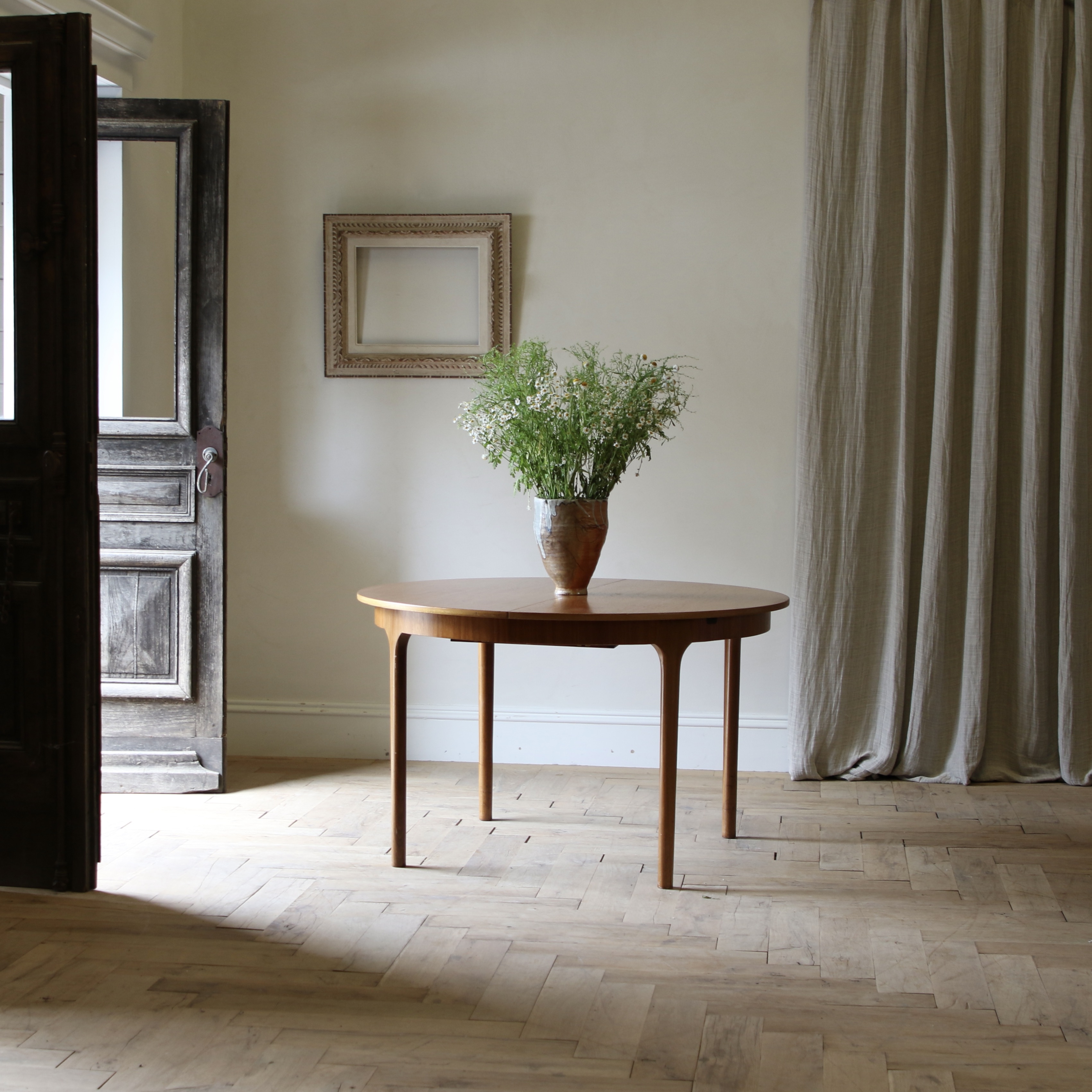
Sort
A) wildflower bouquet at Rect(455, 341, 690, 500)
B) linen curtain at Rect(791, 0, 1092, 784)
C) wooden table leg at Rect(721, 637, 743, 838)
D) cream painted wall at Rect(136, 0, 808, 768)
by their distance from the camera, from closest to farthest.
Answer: wildflower bouquet at Rect(455, 341, 690, 500)
wooden table leg at Rect(721, 637, 743, 838)
linen curtain at Rect(791, 0, 1092, 784)
cream painted wall at Rect(136, 0, 808, 768)

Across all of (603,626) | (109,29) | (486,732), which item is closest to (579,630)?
(603,626)

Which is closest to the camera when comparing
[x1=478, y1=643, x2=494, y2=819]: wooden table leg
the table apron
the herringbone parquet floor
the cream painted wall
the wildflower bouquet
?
the herringbone parquet floor

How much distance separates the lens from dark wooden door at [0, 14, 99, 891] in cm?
249

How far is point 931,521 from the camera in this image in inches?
142

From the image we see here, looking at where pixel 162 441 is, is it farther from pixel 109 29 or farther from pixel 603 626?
pixel 603 626

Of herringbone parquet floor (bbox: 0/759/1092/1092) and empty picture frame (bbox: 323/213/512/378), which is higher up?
empty picture frame (bbox: 323/213/512/378)

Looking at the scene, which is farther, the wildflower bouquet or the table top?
the wildflower bouquet

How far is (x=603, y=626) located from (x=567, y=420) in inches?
21.1

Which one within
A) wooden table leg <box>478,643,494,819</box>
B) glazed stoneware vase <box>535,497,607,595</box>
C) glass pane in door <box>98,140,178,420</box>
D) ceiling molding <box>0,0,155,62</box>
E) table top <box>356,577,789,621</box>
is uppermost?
ceiling molding <box>0,0,155,62</box>

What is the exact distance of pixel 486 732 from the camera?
322 cm

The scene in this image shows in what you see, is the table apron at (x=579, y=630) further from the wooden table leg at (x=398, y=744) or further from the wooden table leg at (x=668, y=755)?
the wooden table leg at (x=398, y=744)

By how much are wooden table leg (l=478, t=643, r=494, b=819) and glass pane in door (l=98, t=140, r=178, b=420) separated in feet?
4.18

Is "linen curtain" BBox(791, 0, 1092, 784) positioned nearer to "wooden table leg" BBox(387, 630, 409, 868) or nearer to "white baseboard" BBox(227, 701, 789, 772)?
"white baseboard" BBox(227, 701, 789, 772)

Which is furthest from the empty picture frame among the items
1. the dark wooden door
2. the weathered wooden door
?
the dark wooden door
